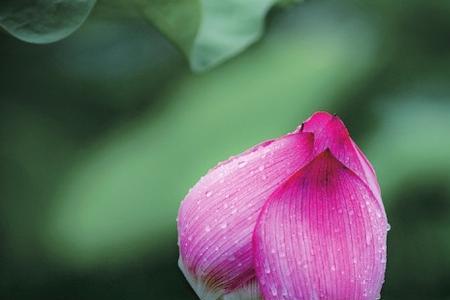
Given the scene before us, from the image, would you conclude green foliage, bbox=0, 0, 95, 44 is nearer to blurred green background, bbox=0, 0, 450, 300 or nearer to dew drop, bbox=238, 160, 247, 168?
dew drop, bbox=238, 160, 247, 168

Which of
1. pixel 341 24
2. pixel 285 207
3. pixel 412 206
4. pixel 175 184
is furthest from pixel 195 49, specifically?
pixel 341 24

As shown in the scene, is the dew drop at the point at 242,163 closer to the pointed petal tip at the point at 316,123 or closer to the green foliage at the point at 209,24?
the pointed petal tip at the point at 316,123

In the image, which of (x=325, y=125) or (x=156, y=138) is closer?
(x=325, y=125)

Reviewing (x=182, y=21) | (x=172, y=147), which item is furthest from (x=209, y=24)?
(x=172, y=147)

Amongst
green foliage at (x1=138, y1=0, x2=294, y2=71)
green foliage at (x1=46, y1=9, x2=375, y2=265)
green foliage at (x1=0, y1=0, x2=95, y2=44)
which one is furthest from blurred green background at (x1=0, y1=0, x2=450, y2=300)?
green foliage at (x1=0, y1=0, x2=95, y2=44)

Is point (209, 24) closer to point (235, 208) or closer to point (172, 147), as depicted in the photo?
point (235, 208)

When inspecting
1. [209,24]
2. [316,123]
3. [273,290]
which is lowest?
[273,290]

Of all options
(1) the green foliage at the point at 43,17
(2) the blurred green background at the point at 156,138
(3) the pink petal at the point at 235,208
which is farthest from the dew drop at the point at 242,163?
(2) the blurred green background at the point at 156,138
